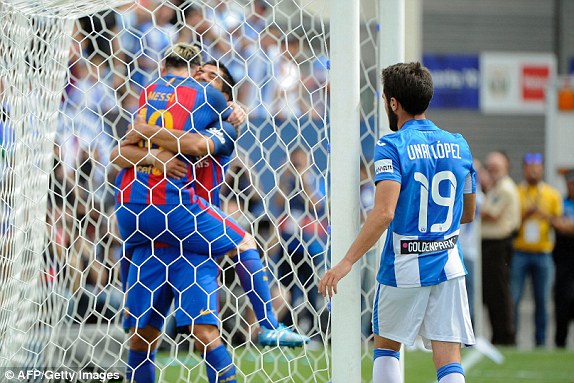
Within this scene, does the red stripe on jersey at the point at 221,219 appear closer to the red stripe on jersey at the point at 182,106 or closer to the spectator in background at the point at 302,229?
the spectator in background at the point at 302,229

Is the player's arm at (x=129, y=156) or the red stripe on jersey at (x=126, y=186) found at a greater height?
the player's arm at (x=129, y=156)

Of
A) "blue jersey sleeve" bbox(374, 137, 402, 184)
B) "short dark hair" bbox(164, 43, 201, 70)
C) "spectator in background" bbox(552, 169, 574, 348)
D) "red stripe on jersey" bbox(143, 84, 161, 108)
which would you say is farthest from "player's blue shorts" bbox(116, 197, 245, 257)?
"spectator in background" bbox(552, 169, 574, 348)

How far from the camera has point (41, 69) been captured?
530 centimetres

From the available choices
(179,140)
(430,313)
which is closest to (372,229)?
(430,313)

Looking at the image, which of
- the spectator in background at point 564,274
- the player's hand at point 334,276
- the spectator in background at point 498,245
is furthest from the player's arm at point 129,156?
the spectator in background at point 564,274

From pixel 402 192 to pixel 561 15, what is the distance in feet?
59.8

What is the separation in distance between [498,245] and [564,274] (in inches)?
28.3

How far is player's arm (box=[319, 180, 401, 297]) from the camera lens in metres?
3.99

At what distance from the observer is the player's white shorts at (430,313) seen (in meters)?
4.13

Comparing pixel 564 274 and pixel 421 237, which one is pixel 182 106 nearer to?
pixel 421 237

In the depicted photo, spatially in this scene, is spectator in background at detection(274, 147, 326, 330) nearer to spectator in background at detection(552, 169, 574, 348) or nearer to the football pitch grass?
the football pitch grass

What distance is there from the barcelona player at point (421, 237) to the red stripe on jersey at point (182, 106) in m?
1.09

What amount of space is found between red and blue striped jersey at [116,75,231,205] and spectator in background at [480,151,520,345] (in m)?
6.05

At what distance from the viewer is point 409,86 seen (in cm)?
413
